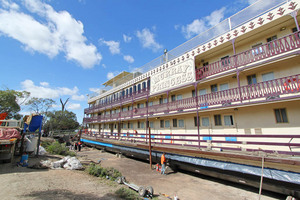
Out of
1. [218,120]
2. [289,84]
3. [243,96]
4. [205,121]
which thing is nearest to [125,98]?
[205,121]

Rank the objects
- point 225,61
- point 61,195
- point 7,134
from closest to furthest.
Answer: point 61,195 → point 7,134 → point 225,61

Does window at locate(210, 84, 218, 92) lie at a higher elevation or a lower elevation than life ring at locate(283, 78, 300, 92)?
higher

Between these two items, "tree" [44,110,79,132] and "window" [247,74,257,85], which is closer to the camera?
"window" [247,74,257,85]

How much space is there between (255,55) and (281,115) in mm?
4852

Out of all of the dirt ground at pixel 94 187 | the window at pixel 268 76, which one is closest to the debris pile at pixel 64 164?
the dirt ground at pixel 94 187

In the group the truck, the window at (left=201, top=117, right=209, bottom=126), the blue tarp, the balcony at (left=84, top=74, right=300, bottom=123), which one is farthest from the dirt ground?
the balcony at (left=84, top=74, right=300, bottom=123)

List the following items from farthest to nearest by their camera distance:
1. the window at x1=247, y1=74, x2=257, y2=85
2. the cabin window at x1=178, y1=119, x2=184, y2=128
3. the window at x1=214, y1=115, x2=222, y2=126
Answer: the cabin window at x1=178, y1=119, x2=184, y2=128, the window at x1=214, y1=115, x2=222, y2=126, the window at x1=247, y1=74, x2=257, y2=85

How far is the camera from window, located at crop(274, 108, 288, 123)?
981 centimetres

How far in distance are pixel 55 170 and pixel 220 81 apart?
1505cm

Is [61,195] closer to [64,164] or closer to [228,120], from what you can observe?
[64,164]

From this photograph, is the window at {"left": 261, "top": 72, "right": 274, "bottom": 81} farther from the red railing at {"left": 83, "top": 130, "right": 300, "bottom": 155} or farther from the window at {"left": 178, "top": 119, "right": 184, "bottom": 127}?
the window at {"left": 178, "top": 119, "right": 184, "bottom": 127}

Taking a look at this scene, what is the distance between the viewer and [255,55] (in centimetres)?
1108

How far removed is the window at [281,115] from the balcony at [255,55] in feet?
12.8

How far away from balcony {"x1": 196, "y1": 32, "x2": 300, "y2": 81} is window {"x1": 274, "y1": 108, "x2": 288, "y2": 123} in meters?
3.89
